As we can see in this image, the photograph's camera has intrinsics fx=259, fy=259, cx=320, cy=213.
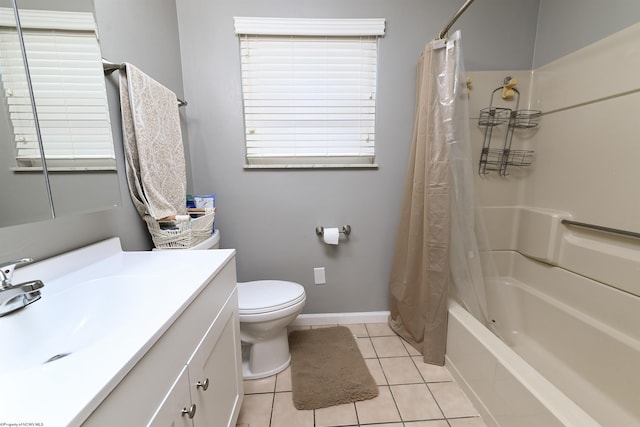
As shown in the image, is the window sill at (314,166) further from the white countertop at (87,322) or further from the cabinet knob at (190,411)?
the cabinet knob at (190,411)

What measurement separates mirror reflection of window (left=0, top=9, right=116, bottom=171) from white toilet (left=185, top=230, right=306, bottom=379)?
1.87ft

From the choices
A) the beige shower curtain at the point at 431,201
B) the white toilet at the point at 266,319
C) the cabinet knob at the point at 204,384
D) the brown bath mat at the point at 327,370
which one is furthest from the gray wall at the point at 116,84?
the beige shower curtain at the point at 431,201

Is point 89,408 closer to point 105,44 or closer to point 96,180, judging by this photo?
point 96,180

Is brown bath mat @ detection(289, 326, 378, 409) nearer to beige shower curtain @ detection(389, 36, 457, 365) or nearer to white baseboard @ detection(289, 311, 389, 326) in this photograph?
white baseboard @ detection(289, 311, 389, 326)

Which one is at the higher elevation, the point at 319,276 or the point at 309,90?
the point at 309,90

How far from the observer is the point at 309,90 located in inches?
64.1

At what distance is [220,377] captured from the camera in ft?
2.97

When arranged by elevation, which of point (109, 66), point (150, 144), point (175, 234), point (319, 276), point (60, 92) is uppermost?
point (109, 66)

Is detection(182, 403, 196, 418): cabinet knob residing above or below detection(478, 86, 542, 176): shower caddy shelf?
below

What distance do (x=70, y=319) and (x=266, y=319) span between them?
0.77 m

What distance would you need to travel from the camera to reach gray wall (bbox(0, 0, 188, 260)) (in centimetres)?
75

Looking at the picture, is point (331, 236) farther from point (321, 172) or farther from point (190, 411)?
point (190, 411)

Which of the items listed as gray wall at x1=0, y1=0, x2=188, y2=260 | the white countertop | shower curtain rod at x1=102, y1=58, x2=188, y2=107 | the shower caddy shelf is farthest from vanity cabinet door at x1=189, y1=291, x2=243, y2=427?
the shower caddy shelf

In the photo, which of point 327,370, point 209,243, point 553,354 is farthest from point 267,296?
point 553,354
